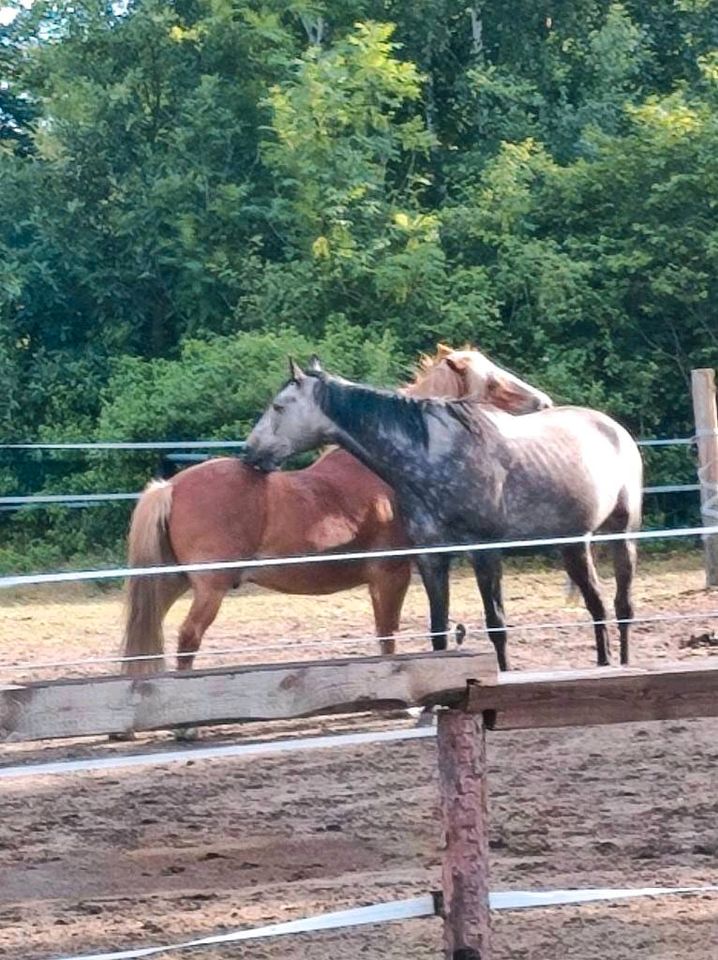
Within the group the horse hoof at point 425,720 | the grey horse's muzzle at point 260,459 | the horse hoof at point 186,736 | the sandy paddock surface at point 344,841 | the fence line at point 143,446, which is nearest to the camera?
the sandy paddock surface at point 344,841

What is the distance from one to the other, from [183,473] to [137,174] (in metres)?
9.85

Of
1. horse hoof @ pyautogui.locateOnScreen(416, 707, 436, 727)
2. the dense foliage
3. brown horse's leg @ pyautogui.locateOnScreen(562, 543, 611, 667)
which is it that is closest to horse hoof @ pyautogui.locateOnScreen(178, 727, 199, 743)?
horse hoof @ pyautogui.locateOnScreen(416, 707, 436, 727)

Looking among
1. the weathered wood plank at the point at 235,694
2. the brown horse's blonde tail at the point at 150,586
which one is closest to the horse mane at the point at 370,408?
the brown horse's blonde tail at the point at 150,586

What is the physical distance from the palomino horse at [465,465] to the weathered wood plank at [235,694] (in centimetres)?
384

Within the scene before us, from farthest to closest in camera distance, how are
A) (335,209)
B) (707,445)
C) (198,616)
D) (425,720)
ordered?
(335,209), (707,445), (198,616), (425,720)

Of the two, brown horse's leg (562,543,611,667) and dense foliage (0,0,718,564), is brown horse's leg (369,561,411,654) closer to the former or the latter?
brown horse's leg (562,543,611,667)

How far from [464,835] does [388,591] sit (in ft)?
13.4

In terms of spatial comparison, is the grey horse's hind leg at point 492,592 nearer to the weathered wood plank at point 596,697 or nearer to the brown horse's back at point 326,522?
the brown horse's back at point 326,522

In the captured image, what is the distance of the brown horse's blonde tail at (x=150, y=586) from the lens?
22.2ft

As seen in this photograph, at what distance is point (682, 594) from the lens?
10398 mm

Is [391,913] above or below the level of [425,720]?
above

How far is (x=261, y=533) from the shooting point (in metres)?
7.24

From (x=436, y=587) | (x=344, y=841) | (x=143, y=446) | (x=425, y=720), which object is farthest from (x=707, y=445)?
(x=344, y=841)

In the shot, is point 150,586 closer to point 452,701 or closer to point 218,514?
point 218,514
